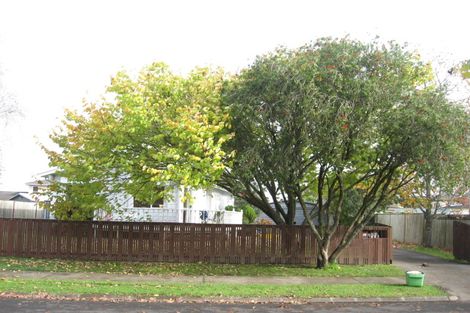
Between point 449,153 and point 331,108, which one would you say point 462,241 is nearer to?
point 449,153

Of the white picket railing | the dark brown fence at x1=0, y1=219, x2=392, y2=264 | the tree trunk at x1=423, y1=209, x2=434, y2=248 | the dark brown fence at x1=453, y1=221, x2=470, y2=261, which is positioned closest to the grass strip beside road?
the dark brown fence at x1=0, y1=219, x2=392, y2=264

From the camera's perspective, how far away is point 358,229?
17.1m

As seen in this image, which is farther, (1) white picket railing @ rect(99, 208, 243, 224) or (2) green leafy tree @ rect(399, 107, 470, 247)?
(1) white picket railing @ rect(99, 208, 243, 224)

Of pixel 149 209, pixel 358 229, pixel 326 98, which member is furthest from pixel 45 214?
pixel 326 98

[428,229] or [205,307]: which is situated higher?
[428,229]

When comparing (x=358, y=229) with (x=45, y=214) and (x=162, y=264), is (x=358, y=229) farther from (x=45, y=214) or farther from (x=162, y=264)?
(x=45, y=214)

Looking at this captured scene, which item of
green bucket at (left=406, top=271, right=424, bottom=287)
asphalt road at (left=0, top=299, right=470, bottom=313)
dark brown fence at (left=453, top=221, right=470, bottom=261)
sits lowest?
asphalt road at (left=0, top=299, right=470, bottom=313)

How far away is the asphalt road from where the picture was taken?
10289 mm

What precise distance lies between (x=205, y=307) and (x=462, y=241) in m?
13.7

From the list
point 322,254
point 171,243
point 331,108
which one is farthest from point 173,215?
point 331,108

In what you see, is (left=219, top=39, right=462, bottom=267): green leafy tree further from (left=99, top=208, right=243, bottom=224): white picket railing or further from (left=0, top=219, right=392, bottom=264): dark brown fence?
(left=99, top=208, right=243, bottom=224): white picket railing

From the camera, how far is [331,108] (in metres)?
13.4

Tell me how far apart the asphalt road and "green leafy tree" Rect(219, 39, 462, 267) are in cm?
430

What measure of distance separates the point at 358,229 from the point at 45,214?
20383 mm
